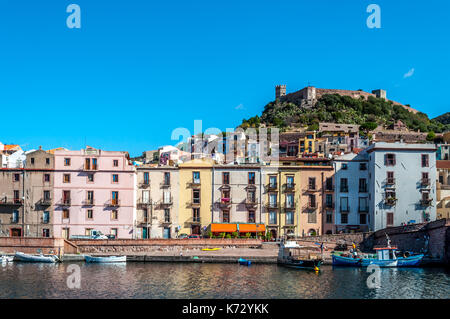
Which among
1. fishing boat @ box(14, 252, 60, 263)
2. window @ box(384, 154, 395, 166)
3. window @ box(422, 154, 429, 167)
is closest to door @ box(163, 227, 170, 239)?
fishing boat @ box(14, 252, 60, 263)

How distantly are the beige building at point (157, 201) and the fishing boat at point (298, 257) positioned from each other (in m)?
15.7

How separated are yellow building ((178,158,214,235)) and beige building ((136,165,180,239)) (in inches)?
31.5

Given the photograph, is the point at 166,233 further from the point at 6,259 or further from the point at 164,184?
the point at 6,259

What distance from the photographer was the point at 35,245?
215 feet

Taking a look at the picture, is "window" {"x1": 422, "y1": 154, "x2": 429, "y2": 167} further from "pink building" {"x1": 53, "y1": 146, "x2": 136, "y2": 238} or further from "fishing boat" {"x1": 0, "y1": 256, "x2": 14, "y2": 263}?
"fishing boat" {"x1": 0, "y1": 256, "x2": 14, "y2": 263}

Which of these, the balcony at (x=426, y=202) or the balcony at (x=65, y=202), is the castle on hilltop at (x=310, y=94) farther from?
the balcony at (x=65, y=202)

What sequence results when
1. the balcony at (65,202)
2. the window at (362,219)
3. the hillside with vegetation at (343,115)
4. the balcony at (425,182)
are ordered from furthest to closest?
the hillside with vegetation at (343,115), the window at (362,219), the balcony at (65,202), the balcony at (425,182)

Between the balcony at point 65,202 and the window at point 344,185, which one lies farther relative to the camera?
the window at point 344,185

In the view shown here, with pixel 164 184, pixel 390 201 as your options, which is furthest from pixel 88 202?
pixel 390 201

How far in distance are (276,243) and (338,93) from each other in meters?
121

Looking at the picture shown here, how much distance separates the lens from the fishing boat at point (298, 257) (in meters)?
56.1

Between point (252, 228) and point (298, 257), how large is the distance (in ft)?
46.7

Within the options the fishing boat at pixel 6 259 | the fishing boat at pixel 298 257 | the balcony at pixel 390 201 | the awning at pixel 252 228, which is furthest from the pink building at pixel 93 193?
the balcony at pixel 390 201

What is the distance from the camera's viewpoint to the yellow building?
72.3 metres
